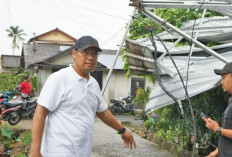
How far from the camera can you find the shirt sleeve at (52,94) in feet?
8.09

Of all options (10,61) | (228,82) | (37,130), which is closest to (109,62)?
(228,82)

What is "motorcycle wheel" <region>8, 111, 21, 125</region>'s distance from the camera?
11.1m

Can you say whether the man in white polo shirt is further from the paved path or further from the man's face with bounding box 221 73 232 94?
the paved path

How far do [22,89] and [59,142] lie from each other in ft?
37.7

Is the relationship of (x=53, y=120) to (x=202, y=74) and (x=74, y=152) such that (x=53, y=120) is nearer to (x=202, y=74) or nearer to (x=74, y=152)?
(x=74, y=152)

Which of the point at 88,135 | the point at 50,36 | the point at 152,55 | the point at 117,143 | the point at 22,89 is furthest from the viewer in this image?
the point at 50,36

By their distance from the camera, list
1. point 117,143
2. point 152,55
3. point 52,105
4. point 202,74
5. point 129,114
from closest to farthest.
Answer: point 52,105 < point 202,74 < point 152,55 < point 117,143 < point 129,114

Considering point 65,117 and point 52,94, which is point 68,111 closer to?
point 65,117

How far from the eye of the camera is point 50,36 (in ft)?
182

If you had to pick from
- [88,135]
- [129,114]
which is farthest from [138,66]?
[129,114]

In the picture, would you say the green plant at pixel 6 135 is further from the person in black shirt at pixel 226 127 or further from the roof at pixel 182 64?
the person in black shirt at pixel 226 127

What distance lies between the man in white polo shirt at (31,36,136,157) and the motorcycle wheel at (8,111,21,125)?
359 inches

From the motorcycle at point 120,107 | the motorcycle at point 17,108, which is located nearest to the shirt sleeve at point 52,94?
the motorcycle at point 17,108

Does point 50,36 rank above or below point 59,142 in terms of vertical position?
above
